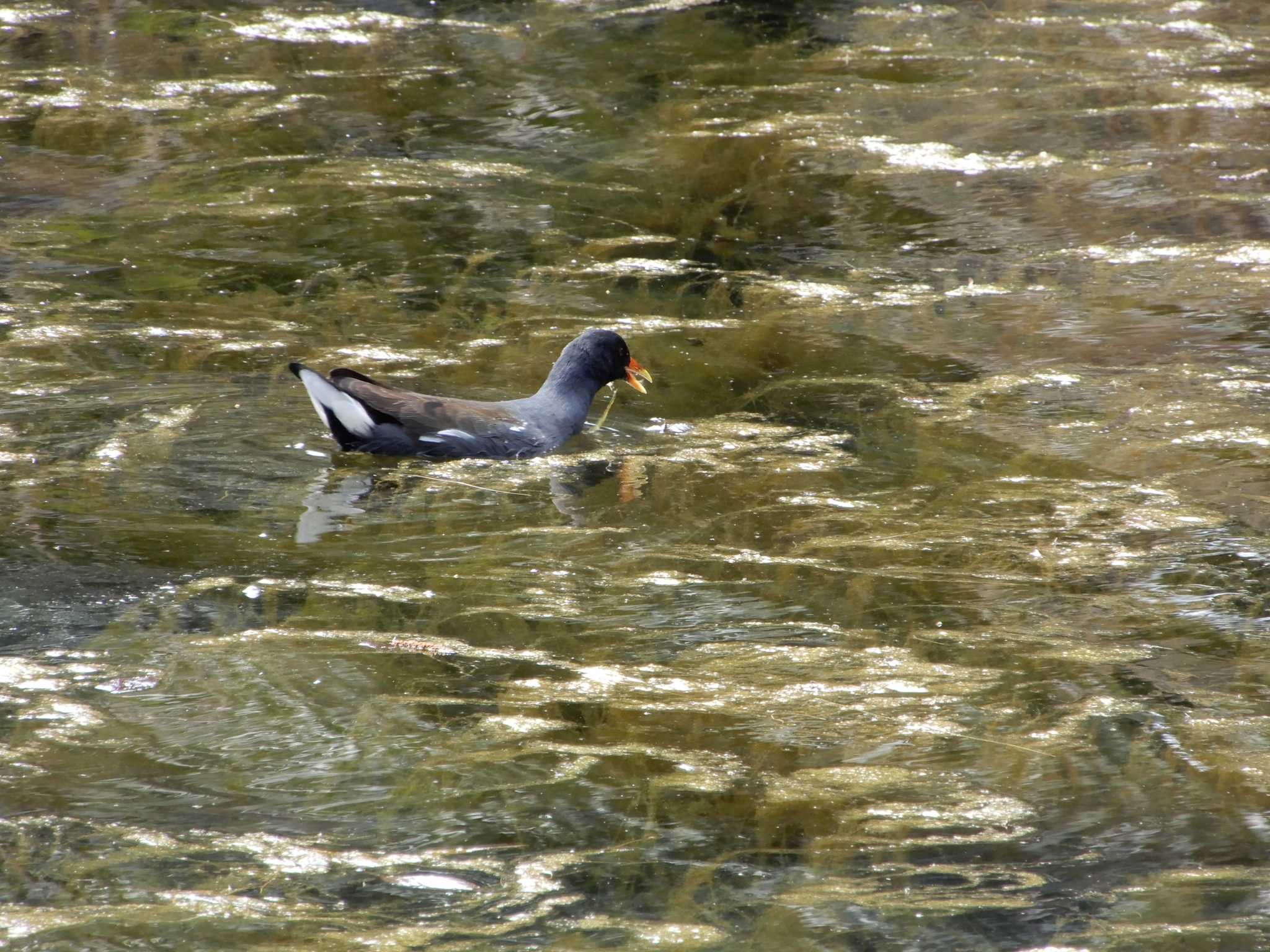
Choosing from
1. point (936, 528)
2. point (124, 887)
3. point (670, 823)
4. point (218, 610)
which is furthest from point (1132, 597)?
point (124, 887)

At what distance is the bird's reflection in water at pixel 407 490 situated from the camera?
5754mm

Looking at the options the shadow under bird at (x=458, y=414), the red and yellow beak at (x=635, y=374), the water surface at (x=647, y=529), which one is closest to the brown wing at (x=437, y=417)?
the shadow under bird at (x=458, y=414)

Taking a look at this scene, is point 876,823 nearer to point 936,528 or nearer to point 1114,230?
point 936,528

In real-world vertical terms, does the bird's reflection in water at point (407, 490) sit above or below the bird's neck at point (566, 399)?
below

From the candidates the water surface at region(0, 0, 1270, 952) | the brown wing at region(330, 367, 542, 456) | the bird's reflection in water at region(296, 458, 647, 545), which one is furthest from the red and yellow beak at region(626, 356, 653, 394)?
the brown wing at region(330, 367, 542, 456)

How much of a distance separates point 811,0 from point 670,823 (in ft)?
40.8

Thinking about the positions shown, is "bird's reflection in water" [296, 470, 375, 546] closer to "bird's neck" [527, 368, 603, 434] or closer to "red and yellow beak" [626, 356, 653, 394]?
"bird's neck" [527, 368, 603, 434]

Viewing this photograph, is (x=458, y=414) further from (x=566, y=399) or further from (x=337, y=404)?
(x=566, y=399)

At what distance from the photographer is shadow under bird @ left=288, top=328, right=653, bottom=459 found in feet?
20.6

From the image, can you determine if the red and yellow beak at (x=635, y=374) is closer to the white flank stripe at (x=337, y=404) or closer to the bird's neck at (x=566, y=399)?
the bird's neck at (x=566, y=399)

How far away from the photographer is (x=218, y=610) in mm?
4938

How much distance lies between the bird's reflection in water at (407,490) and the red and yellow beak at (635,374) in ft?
2.06

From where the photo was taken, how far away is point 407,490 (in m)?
6.18

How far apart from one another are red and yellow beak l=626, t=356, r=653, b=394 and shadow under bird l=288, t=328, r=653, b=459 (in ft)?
0.56
